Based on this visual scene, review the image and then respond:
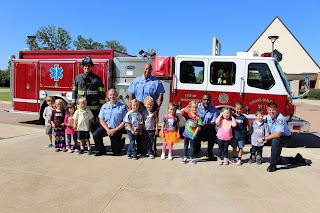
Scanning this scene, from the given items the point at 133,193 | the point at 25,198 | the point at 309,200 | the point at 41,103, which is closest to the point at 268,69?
the point at 309,200

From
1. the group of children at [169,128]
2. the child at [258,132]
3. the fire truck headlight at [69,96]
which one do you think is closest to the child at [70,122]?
the group of children at [169,128]

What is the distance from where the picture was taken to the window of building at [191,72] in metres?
6.72

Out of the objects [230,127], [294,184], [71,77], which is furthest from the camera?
[71,77]

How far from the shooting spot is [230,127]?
4.62 metres

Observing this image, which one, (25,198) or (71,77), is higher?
(71,77)

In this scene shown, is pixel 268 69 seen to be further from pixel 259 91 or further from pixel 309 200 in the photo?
pixel 309 200

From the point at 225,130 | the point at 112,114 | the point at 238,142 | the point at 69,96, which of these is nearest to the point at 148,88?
the point at 112,114

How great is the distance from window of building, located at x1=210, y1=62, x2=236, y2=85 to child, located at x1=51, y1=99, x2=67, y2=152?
389 centimetres

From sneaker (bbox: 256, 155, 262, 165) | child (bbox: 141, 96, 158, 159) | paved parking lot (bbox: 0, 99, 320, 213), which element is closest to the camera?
paved parking lot (bbox: 0, 99, 320, 213)

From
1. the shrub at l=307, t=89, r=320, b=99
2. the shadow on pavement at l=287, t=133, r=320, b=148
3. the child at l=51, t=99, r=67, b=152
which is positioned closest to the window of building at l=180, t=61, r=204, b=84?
the shadow on pavement at l=287, t=133, r=320, b=148

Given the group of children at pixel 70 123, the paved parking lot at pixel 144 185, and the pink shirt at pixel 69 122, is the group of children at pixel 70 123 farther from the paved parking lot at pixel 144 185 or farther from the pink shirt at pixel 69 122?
the paved parking lot at pixel 144 185

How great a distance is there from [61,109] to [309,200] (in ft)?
15.6

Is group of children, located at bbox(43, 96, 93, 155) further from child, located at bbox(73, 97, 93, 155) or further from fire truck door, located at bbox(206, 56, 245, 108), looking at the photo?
fire truck door, located at bbox(206, 56, 245, 108)

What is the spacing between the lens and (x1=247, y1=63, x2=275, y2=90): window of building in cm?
631
